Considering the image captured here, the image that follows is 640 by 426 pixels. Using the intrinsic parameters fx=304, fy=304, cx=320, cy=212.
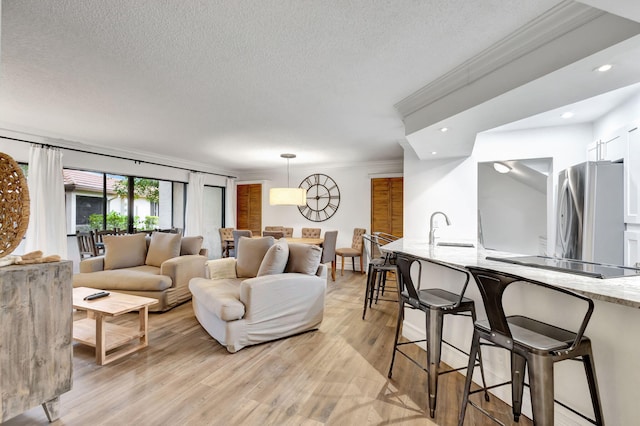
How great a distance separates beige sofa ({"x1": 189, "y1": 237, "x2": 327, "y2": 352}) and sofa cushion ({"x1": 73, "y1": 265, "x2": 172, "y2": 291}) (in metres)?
0.56

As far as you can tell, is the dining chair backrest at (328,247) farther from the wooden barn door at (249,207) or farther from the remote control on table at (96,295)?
the remote control on table at (96,295)

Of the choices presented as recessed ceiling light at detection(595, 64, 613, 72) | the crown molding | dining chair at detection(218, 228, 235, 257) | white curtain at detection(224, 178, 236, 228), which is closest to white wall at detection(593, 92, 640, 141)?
recessed ceiling light at detection(595, 64, 613, 72)

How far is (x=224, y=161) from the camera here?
670 centimetres

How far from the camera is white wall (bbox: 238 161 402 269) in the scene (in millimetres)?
6709

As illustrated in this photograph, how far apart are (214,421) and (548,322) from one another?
2.00m

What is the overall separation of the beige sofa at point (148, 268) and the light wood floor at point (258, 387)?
75 centimetres

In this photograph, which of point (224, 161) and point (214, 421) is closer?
point (214, 421)

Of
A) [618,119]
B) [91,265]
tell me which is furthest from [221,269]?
[618,119]

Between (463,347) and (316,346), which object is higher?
(463,347)

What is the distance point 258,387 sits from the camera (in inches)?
84.2

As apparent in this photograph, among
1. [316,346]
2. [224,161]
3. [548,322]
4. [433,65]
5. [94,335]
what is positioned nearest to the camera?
[548,322]

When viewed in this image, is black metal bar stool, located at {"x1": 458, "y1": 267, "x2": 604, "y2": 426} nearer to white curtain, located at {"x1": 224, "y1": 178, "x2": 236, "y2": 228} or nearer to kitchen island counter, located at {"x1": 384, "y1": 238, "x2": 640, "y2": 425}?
kitchen island counter, located at {"x1": 384, "y1": 238, "x2": 640, "y2": 425}

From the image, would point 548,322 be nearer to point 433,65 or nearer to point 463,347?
point 463,347

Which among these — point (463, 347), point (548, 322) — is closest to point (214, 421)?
point (463, 347)
